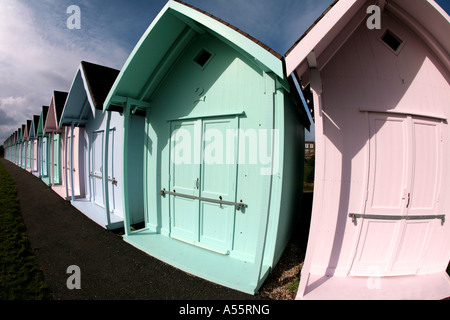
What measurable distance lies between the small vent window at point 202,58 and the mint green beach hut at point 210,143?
23mm

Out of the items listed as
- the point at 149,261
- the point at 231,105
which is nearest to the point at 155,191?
the point at 149,261

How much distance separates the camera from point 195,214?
163 inches

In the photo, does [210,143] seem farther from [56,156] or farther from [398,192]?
[56,156]

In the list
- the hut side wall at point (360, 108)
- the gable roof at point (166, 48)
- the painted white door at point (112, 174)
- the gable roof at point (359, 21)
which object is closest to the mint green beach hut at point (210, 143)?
the gable roof at point (166, 48)

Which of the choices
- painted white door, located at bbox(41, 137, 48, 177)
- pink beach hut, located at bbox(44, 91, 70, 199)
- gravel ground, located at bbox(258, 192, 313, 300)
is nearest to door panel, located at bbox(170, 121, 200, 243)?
gravel ground, located at bbox(258, 192, 313, 300)

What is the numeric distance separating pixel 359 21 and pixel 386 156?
220 centimetres

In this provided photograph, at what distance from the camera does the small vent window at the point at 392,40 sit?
3.30 m

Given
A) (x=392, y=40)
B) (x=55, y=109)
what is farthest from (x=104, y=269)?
(x=55, y=109)

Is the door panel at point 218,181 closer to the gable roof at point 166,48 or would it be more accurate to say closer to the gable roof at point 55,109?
the gable roof at point 166,48

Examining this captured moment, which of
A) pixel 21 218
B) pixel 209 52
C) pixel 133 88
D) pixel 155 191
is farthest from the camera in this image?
pixel 21 218

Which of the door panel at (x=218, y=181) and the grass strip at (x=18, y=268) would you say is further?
the door panel at (x=218, y=181)

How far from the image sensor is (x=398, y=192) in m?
3.16

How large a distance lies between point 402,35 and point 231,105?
10.7 feet

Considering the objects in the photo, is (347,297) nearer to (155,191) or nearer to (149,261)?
(149,261)
